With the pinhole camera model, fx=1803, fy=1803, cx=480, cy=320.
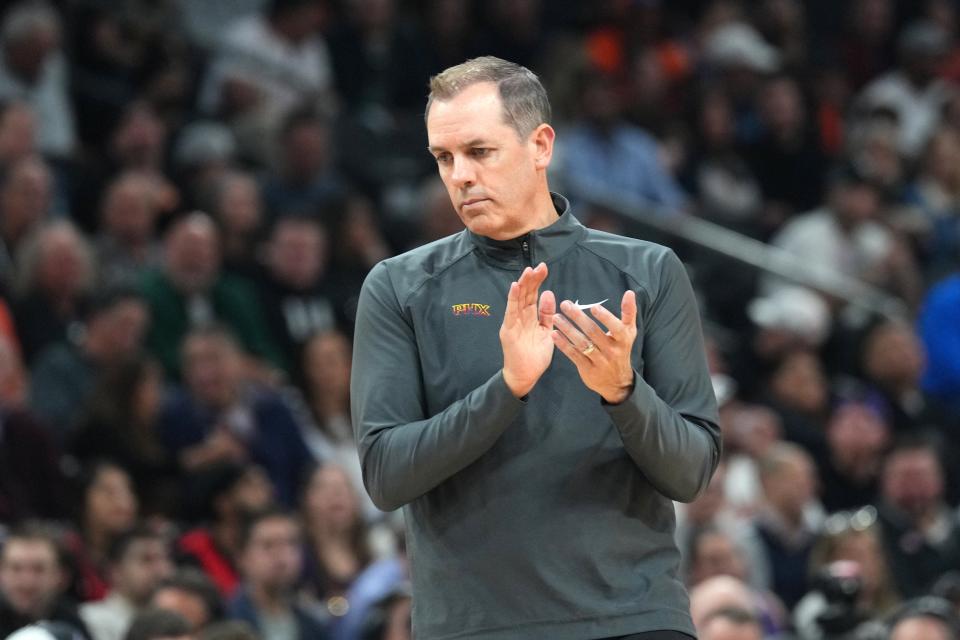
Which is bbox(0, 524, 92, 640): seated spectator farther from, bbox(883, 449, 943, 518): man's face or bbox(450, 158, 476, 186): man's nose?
bbox(883, 449, 943, 518): man's face

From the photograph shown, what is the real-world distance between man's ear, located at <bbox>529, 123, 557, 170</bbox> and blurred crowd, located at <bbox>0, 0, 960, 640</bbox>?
2.76 m

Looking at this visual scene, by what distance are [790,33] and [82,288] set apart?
784cm

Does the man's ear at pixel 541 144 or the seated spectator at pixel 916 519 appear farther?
the seated spectator at pixel 916 519

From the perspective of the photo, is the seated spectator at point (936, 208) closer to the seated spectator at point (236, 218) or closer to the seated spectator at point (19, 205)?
the seated spectator at point (236, 218)

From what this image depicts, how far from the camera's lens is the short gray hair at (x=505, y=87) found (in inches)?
123

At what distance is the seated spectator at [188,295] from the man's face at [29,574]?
2.46m

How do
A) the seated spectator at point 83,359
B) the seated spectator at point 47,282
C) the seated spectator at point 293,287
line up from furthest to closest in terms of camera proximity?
the seated spectator at point 293,287 → the seated spectator at point 47,282 → the seated spectator at point 83,359

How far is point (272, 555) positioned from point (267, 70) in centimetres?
513

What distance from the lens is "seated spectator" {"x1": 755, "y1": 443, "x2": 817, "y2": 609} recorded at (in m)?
8.68

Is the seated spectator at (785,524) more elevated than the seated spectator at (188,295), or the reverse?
the seated spectator at (188,295)

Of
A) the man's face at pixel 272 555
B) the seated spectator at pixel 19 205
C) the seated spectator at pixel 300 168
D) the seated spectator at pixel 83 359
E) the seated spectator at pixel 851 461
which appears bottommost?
the seated spectator at pixel 851 461

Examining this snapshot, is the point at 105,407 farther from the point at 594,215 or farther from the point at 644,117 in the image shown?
the point at 644,117

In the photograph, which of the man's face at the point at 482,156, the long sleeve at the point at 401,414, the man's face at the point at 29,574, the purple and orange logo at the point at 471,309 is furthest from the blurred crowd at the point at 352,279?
the man's face at the point at 482,156

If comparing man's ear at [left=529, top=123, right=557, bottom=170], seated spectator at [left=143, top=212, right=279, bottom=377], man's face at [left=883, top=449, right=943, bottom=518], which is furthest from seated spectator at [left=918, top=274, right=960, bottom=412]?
man's ear at [left=529, top=123, right=557, bottom=170]
